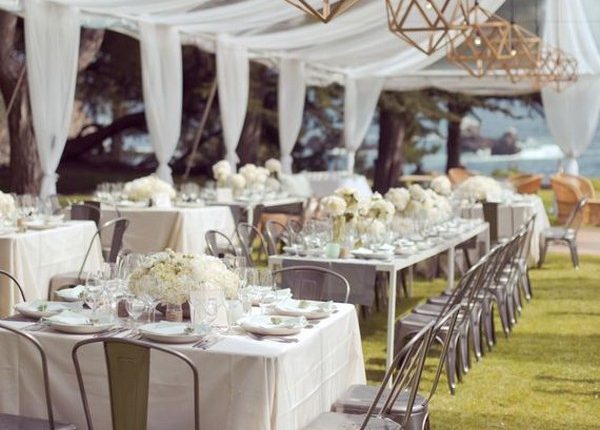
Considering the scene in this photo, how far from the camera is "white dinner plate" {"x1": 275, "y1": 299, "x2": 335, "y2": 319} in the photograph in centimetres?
453

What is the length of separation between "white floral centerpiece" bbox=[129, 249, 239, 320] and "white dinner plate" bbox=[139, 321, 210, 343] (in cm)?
16

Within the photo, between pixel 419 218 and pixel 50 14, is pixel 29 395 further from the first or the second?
pixel 50 14

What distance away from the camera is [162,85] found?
11.8 metres

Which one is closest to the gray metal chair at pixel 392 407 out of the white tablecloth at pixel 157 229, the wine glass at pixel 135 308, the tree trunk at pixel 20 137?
the wine glass at pixel 135 308

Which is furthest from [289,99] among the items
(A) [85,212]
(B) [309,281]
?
(B) [309,281]

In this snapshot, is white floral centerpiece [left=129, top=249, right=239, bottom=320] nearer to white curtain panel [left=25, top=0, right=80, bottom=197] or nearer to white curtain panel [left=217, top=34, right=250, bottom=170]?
white curtain panel [left=25, top=0, right=80, bottom=197]

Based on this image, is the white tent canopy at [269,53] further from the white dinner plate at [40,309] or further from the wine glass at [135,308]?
the wine glass at [135,308]

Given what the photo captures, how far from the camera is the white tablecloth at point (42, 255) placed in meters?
6.93

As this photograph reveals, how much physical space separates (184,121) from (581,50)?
30.7 ft

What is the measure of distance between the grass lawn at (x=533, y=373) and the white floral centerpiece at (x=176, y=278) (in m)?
1.83

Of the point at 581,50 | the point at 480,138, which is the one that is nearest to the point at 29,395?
the point at 581,50

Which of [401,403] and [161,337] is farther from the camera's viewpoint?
[401,403]

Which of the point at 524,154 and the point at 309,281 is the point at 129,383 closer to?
the point at 309,281

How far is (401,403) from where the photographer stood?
174 inches
